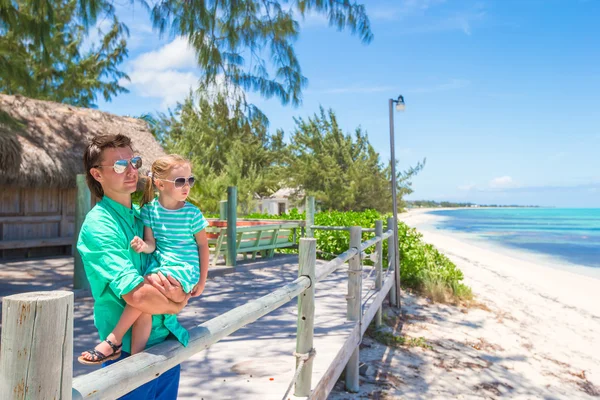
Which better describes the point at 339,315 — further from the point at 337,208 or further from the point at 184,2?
the point at 337,208

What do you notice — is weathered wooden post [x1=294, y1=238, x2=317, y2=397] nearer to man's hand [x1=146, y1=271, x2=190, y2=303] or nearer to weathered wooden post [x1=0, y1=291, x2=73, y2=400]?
man's hand [x1=146, y1=271, x2=190, y2=303]

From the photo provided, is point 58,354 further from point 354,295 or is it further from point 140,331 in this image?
point 354,295

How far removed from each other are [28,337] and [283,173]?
26.9m

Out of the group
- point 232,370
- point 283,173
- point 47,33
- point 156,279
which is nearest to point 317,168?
point 283,173

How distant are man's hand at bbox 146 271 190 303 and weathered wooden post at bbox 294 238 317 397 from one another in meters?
1.62

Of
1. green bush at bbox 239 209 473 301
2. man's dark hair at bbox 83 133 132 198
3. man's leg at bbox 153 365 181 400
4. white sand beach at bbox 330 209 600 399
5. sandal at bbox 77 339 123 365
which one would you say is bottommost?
white sand beach at bbox 330 209 600 399

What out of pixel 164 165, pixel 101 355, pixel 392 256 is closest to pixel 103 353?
pixel 101 355

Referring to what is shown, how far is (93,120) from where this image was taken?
1224 centimetres

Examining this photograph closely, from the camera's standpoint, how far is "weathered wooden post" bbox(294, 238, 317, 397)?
3.18 meters

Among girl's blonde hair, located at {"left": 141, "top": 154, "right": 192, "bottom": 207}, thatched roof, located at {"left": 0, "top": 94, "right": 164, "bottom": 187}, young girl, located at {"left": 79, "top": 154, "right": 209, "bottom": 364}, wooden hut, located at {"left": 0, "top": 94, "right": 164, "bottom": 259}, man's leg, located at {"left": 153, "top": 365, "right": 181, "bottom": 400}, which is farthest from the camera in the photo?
wooden hut, located at {"left": 0, "top": 94, "right": 164, "bottom": 259}

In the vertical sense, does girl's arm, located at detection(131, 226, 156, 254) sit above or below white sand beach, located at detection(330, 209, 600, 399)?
above

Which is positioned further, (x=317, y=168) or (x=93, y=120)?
(x=317, y=168)

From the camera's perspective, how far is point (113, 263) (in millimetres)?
1541

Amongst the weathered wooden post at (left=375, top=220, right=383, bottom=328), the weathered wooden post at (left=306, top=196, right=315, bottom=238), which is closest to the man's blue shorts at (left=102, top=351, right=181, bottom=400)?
Answer: the weathered wooden post at (left=375, top=220, right=383, bottom=328)
